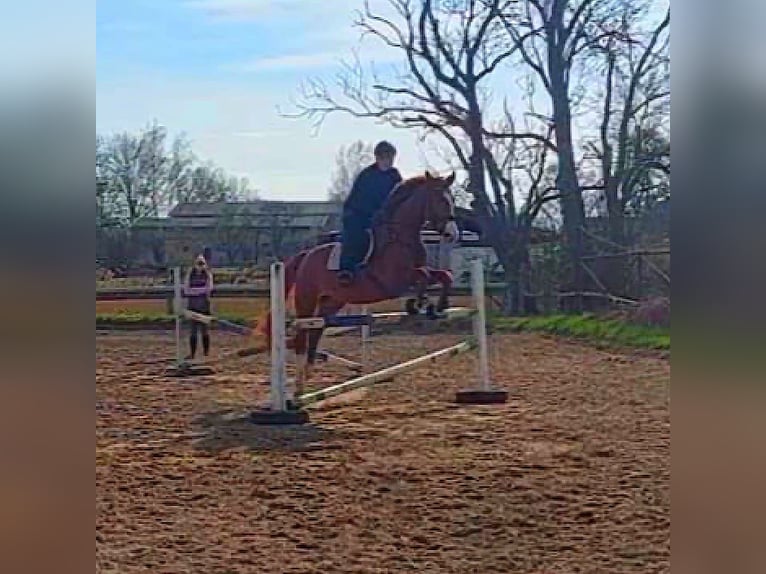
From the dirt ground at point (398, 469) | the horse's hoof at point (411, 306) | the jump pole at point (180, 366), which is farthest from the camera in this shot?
the jump pole at point (180, 366)

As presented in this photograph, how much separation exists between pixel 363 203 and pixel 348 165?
21cm

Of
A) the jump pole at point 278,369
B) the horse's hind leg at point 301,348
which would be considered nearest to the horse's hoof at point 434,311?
the horse's hind leg at point 301,348

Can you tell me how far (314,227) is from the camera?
Result: 3414 mm

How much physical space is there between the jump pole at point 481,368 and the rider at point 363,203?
1.46ft

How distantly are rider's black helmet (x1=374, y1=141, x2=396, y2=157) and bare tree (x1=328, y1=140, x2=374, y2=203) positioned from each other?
2cm

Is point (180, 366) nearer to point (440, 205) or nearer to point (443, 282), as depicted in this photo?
point (443, 282)

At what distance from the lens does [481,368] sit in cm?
372

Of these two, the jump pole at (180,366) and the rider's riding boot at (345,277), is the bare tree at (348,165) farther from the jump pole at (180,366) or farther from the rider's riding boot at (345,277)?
the jump pole at (180,366)

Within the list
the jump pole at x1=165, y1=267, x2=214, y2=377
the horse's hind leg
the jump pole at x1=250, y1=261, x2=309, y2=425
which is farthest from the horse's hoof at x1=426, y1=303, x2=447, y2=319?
the jump pole at x1=165, y1=267, x2=214, y2=377

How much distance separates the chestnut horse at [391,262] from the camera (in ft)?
10.8

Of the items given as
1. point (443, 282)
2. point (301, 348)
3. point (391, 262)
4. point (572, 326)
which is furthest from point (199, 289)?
point (572, 326)
